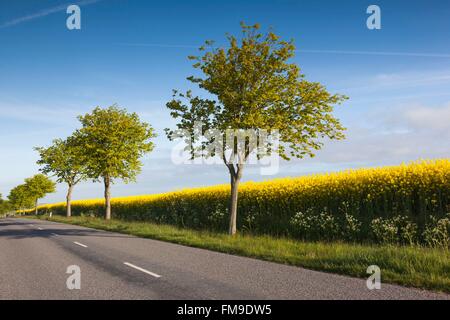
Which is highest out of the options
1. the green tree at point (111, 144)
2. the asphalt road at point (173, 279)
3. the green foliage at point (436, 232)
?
the green tree at point (111, 144)

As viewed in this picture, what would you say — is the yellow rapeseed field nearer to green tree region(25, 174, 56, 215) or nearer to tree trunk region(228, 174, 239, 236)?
tree trunk region(228, 174, 239, 236)

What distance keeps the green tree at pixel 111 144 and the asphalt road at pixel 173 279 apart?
21.2 m

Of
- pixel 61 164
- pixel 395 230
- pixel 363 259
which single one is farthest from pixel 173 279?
pixel 61 164

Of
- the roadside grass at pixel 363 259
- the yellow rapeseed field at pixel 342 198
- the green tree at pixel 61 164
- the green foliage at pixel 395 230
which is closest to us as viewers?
the roadside grass at pixel 363 259

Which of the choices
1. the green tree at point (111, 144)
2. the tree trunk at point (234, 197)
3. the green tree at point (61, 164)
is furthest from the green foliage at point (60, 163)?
the tree trunk at point (234, 197)

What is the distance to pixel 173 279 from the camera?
786 centimetres

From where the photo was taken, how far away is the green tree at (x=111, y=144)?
32650 millimetres

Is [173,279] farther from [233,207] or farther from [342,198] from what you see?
[342,198]

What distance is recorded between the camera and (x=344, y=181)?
1638cm

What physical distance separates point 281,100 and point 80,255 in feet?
32.6

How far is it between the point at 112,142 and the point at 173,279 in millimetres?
26816

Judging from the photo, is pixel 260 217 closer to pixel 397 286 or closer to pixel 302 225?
pixel 302 225

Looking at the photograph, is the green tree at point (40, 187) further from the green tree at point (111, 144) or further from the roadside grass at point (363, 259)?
the roadside grass at point (363, 259)
